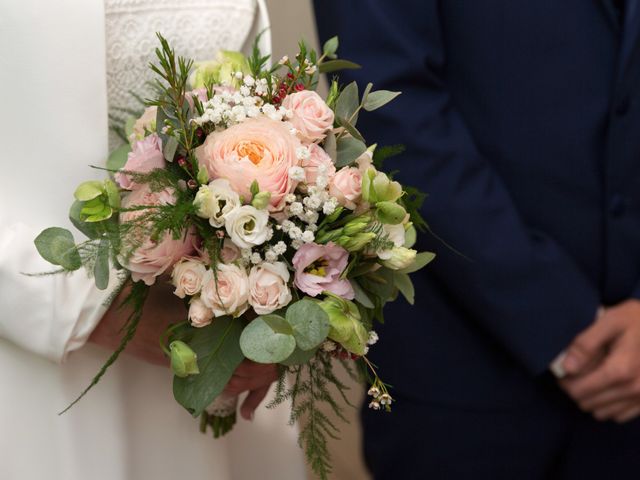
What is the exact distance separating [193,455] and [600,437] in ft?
2.37

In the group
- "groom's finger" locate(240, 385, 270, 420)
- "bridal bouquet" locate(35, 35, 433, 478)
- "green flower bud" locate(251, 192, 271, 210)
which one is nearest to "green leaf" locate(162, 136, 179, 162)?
"bridal bouquet" locate(35, 35, 433, 478)

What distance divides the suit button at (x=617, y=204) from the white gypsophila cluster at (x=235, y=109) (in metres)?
0.71

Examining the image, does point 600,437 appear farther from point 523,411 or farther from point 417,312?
point 417,312

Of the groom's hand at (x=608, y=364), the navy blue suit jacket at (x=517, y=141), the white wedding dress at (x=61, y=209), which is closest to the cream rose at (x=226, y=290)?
the white wedding dress at (x=61, y=209)

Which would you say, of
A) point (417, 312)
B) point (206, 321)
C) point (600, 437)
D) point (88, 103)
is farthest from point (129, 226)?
point (600, 437)

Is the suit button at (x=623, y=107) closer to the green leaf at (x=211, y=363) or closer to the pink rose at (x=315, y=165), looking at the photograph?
the pink rose at (x=315, y=165)

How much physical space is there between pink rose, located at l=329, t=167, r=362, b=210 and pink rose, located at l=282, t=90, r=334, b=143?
0.05 meters

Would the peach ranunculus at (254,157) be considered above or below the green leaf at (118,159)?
above

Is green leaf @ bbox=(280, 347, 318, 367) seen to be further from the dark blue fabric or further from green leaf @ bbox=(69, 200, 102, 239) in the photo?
the dark blue fabric


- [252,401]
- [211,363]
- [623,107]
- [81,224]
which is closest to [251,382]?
[252,401]

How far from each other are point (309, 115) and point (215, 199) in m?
0.15

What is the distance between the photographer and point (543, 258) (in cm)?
141

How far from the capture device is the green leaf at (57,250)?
88cm

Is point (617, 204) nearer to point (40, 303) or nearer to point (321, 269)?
point (321, 269)
